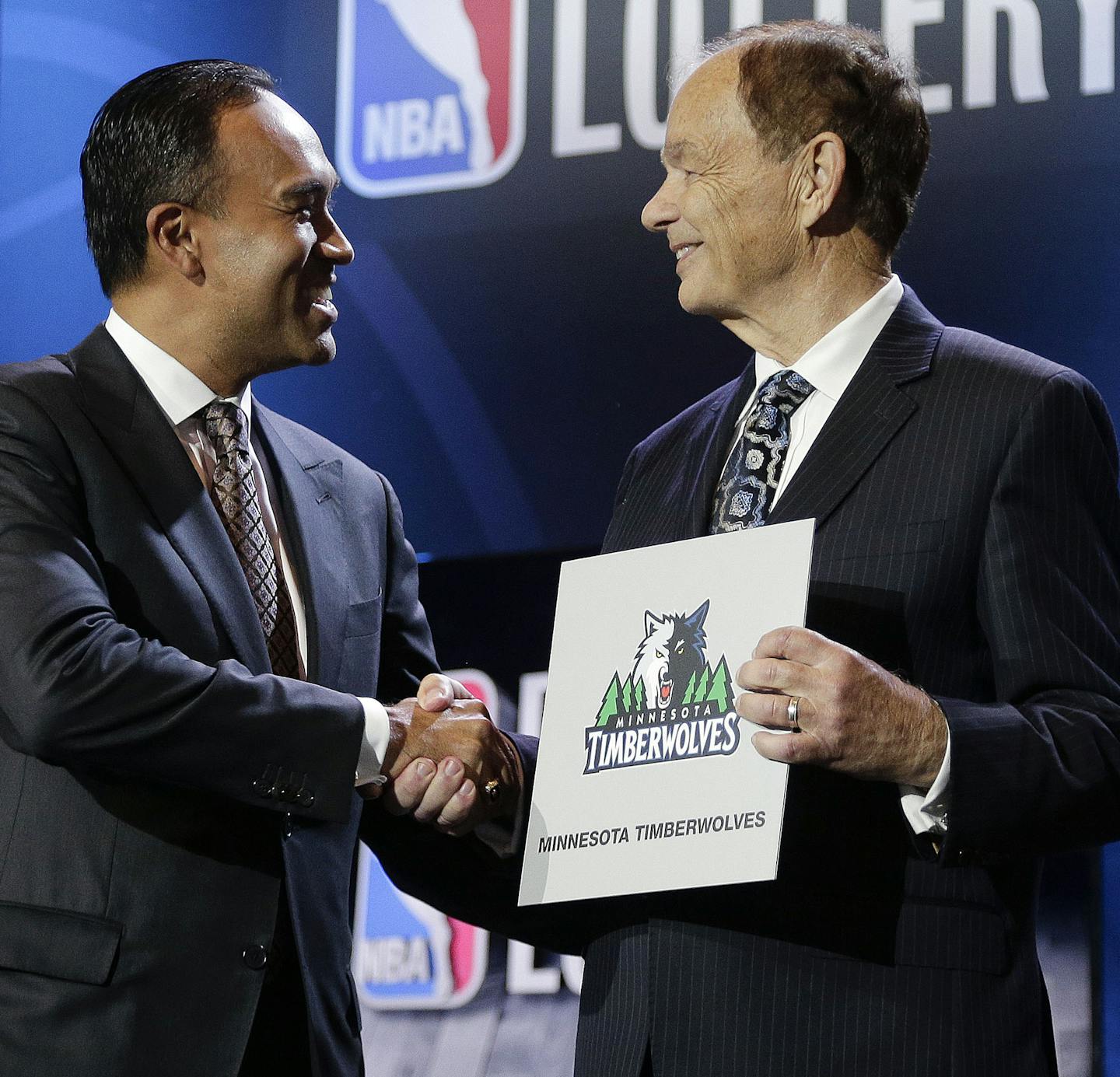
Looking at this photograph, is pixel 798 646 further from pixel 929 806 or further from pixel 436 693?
pixel 436 693

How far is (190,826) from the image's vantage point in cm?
200

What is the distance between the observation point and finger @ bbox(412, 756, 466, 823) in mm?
2141

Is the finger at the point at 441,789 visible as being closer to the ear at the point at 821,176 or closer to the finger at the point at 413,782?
the finger at the point at 413,782

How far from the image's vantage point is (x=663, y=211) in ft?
7.31

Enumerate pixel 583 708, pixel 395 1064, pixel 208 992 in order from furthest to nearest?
pixel 395 1064, pixel 208 992, pixel 583 708

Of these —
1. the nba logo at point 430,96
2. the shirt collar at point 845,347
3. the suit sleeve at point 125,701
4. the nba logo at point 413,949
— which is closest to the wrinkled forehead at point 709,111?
the shirt collar at point 845,347

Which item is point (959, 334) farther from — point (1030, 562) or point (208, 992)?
point (208, 992)

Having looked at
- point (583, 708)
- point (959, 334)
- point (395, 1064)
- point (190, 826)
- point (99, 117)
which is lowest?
point (395, 1064)

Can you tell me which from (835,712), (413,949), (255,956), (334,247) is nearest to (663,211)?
(334,247)

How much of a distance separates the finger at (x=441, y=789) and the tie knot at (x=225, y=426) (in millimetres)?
562

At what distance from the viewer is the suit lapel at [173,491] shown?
6.83 ft

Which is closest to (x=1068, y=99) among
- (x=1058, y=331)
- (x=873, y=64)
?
(x=1058, y=331)

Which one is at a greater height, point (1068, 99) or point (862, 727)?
point (1068, 99)

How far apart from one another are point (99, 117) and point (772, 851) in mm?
1640
